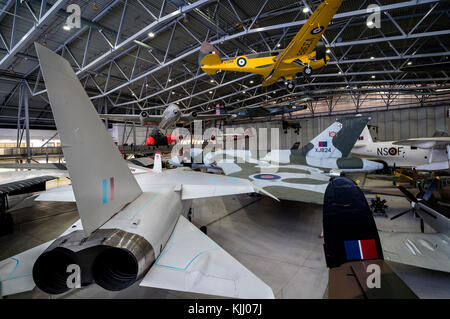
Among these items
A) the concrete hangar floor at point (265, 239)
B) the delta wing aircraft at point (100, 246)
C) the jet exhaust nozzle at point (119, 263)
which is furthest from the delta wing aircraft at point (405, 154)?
the jet exhaust nozzle at point (119, 263)

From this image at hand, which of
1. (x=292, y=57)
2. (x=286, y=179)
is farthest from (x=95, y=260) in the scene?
(x=292, y=57)

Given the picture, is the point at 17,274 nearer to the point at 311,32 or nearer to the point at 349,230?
the point at 349,230

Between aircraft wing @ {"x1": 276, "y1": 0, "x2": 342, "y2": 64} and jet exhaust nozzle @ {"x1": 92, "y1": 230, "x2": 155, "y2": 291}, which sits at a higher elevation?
aircraft wing @ {"x1": 276, "y1": 0, "x2": 342, "y2": 64}

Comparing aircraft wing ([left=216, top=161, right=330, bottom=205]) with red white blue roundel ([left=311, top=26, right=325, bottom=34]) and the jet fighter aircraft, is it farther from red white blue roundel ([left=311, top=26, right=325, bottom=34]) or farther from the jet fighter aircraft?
red white blue roundel ([left=311, top=26, right=325, bottom=34])

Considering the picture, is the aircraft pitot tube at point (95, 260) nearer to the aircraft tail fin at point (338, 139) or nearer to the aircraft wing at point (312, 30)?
the aircraft wing at point (312, 30)

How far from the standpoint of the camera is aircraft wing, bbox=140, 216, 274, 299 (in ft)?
5.23

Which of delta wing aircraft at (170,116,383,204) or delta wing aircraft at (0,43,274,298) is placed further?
delta wing aircraft at (170,116,383,204)

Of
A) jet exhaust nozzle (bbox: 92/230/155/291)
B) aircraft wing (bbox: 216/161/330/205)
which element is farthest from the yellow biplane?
A: jet exhaust nozzle (bbox: 92/230/155/291)

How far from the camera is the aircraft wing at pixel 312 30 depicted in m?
5.23

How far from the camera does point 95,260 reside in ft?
5.48

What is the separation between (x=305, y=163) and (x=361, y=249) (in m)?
6.33

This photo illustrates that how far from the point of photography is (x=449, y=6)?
7.95 m

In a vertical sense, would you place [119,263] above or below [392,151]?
below
